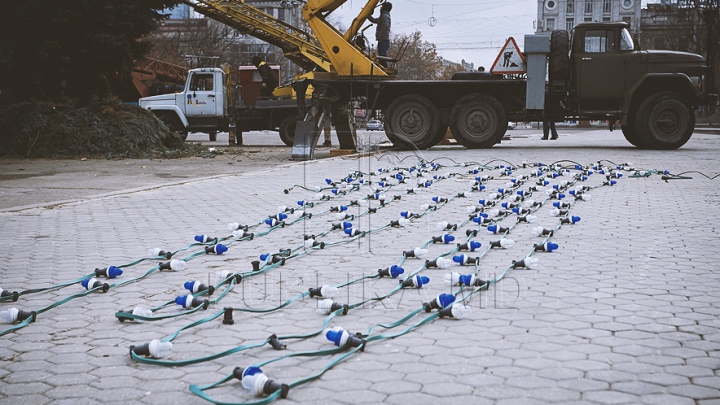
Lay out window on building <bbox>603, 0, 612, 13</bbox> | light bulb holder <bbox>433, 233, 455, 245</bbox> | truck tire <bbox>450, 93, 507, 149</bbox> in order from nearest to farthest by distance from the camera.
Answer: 1. light bulb holder <bbox>433, 233, 455, 245</bbox>
2. truck tire <bbox>450, 93, 507, 149</bbox>
3. window on building <bbox>603, 0, 612, 13</bbox>

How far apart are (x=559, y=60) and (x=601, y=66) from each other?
1012mm

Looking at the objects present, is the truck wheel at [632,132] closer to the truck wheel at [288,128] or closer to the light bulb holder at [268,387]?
the truck wheel at [288,128]

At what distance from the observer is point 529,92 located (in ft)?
54.7

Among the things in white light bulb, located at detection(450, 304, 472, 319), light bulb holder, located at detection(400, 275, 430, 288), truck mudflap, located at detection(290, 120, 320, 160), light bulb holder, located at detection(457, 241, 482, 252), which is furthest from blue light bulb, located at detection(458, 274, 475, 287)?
truck mudflap, located at detection(290, 120, 320, 160)

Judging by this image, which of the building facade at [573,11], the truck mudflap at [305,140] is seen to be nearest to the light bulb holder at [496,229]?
the truck mudflap at [305,140]

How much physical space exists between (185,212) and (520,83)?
11.3 meters

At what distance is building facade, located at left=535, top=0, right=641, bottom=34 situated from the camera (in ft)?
364

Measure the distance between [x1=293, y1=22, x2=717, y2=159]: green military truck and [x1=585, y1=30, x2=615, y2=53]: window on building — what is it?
24mm

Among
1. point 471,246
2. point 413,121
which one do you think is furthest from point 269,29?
point 471,246

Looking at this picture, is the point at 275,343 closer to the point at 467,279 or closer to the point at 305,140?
the point at 467,279

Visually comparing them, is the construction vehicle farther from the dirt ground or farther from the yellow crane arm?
the dirt ground

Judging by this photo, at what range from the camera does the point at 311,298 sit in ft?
14.1

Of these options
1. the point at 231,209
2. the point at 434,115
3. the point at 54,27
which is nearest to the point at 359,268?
the point at 231,209

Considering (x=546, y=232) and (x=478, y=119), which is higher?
(x=478, y=119)
